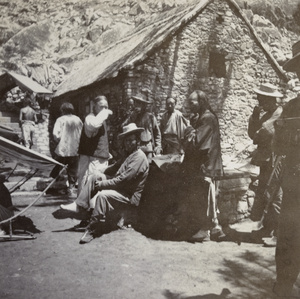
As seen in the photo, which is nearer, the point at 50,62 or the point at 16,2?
the point at 16,2

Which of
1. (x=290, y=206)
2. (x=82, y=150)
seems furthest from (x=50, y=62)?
(x=290, y=206)

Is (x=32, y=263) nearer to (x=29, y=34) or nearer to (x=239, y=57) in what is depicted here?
(x=29, y=34)

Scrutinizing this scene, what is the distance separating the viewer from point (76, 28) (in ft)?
43.3

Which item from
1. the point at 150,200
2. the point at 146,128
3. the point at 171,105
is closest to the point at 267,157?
the point at 150,200

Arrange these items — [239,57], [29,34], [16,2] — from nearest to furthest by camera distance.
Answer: [16,2], [29,34], [239,57]

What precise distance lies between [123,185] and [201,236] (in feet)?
4.02

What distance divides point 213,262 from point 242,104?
8336mm

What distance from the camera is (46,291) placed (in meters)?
3.01

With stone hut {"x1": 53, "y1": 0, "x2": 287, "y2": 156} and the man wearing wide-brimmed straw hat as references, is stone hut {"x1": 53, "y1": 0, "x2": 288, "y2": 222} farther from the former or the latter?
the man wearing wide-brimmed straw hat

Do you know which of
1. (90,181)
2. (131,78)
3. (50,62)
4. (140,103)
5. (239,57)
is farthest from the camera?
(50,62)

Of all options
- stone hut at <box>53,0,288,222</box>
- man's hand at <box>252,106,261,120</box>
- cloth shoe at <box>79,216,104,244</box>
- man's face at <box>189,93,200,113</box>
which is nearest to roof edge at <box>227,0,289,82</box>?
stone hut at <box>53,0,288,222</box>

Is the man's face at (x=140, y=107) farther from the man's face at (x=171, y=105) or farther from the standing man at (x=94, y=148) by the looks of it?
the standing man at (x=94, y=148)

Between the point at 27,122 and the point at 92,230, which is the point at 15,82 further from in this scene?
the point at 92,230

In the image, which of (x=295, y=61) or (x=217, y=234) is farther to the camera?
(x=217, y=234)
